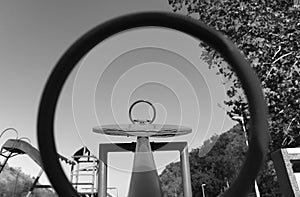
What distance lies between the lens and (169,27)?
443 millimetres

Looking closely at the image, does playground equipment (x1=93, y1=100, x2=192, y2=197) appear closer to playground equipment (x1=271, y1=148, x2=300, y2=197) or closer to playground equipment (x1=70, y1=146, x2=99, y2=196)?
playground equipment (x1=271, y1=148, x2=300, y2=197)

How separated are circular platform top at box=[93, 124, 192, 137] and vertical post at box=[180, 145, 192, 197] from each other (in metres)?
0.08

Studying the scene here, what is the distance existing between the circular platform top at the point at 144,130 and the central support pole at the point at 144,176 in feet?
0.30

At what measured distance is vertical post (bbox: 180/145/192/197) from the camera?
88 centimetres

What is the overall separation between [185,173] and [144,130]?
0.83 feet

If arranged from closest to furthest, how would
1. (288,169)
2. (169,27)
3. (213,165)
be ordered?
(169,27)
(288,169)
(213,165)

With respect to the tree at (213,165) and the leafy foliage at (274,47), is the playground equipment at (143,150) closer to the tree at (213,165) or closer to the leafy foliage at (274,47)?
the tree at (213,165)

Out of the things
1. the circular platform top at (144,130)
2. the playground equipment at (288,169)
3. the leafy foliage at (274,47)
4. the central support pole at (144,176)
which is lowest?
the central support pole at (144,176)

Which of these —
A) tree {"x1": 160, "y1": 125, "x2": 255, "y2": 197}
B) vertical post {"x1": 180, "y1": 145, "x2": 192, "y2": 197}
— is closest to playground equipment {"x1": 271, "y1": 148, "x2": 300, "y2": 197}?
tree {"x1": 160, "y1": 125, "x2": 255, "y2": 197}

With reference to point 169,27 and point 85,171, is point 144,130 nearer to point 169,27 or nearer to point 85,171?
point 169,27

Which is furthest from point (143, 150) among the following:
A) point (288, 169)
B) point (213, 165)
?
point (213, 165)

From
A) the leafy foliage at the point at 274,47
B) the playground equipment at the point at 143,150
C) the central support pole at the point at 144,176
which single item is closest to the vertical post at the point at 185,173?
the playground equipment at the point at 143,150

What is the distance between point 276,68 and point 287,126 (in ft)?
2.93

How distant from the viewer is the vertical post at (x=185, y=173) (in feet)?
2.89
